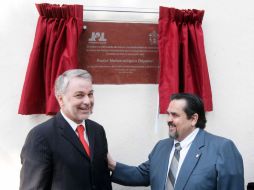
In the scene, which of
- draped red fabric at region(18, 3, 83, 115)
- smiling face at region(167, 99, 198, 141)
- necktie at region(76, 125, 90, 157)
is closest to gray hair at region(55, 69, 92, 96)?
necktie at region(76, 125, 90, 157)

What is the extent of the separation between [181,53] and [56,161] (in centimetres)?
148

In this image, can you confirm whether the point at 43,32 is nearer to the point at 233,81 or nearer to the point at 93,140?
the point at 93,140

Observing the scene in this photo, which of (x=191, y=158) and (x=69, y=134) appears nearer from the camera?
(x=69, y=134)

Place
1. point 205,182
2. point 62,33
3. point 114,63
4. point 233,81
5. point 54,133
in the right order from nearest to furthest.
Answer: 1. point 54,133
2. point 205,182
3. point 62,33
4. point 114,63
5. point 233,81

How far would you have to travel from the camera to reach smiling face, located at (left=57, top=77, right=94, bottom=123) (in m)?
2.32

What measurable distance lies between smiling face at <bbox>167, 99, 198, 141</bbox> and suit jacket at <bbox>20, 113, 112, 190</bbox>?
0.62 meters

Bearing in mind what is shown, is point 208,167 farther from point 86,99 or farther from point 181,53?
point 181,53

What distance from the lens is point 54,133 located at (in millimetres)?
2320

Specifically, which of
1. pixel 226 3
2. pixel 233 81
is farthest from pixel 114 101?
pixel 226 3

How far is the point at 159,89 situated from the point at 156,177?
2.52 feet

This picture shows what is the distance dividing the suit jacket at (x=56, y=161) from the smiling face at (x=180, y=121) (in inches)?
24.6

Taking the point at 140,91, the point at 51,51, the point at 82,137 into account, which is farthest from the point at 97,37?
the point at 82,137

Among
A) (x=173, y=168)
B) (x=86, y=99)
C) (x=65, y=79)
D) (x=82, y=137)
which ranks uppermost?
(x=65, y=79)

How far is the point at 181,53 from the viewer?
3158 millimetres
